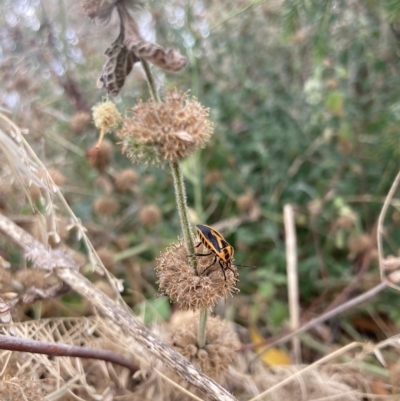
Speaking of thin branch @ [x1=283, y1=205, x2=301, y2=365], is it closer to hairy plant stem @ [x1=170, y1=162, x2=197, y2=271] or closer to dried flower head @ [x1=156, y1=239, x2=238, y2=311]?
dried flower head @ [x1=156, y1=239, x2=238, y2=311]

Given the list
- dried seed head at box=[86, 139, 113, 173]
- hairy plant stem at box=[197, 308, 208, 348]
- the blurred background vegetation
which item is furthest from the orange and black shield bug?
dried seed head at box=[86, 139, 113, 173]

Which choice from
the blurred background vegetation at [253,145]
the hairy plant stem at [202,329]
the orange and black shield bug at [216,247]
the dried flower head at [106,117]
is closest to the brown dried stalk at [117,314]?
the hairy plant stem at [202,329]

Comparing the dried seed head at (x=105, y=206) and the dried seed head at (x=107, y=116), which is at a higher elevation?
the dried seed head at (x=105, y=206)

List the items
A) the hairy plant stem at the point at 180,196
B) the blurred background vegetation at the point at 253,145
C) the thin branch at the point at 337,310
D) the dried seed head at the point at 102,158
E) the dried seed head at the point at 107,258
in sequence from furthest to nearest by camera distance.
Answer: the blurred background vegetation at the point at 253,145, the dried seed head at the point at 102,158, the dried seed head at the point at 107,258, the thin branch at the point at 337,310, the hairy plant stem at the point at 180,196

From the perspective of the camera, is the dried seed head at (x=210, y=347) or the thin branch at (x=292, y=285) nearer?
the dried seed head at (x=210, y=347)

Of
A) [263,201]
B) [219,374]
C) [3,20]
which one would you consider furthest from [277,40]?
[219,374]

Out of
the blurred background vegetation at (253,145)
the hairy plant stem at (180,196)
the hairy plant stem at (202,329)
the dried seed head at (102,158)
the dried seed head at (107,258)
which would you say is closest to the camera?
the hairy plant stem at (180,196)

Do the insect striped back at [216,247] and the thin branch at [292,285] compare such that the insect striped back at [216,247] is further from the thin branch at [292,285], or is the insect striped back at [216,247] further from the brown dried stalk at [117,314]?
the thin branch at [292,285]

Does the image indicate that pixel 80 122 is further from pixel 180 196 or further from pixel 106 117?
pixel 180 196
